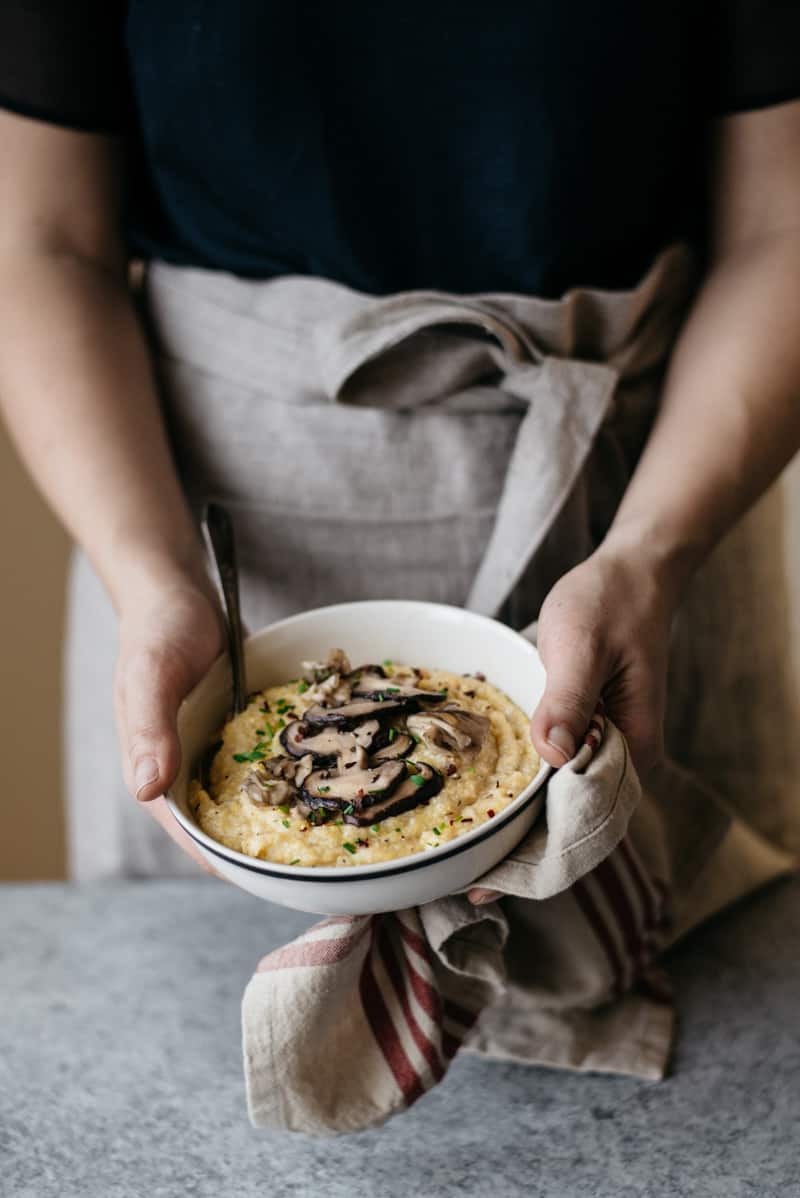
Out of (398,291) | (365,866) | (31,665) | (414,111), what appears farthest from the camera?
(31,665)

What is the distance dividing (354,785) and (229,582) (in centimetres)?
27

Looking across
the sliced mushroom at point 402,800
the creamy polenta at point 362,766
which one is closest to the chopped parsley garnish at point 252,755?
the creamy polenta at point 362,766

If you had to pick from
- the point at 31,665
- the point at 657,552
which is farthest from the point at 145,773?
the point at 31,665

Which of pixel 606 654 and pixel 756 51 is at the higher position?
pixel 756 51

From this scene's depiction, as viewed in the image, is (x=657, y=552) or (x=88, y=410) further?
(x=88, y=410)

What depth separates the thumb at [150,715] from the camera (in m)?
0.75

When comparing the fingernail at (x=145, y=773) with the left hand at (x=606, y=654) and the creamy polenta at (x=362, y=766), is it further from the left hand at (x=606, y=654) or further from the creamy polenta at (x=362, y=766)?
the left hand at (x=606, y=654)

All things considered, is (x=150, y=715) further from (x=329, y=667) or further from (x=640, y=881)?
(x=640, y=881)

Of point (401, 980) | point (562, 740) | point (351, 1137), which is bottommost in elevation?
point (351, 1137)

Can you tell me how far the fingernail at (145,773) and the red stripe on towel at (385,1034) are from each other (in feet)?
0.62

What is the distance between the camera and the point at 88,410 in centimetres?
106

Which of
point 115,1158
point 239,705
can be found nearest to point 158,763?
point 239,705

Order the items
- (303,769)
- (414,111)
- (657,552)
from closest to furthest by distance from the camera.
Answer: (303,769), (657,552), (414,111)

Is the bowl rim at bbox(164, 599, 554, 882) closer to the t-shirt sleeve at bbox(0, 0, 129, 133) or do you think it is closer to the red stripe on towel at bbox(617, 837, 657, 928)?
the red stripe on towel at bbox(617, 837, 657, 928)
